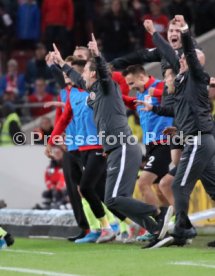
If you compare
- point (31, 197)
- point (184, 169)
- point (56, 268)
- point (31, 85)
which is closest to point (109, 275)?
point (56, 268)

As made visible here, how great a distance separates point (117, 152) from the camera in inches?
485

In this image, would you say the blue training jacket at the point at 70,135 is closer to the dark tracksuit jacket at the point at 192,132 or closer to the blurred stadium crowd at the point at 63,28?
the dark tracksuit jacket at the point at 192,132

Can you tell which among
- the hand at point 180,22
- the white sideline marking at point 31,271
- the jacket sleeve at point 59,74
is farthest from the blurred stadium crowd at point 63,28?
the white sideline marking at point 31,271

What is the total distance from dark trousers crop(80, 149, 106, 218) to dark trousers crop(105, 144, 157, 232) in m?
1.13

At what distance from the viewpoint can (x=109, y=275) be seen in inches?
386

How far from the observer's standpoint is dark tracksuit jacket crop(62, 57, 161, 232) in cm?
1209

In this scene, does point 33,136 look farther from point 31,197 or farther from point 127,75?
point 127,75

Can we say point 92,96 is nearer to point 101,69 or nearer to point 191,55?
point 101,69

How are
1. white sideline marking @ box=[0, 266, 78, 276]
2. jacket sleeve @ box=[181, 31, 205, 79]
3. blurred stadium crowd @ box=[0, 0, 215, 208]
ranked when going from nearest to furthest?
white sideline marking @ box=[0, 266, 78, 276] < jacket sleeve @ box=[181, 31, 205, 79] < blurred stadium crowd @ box=[0, 0, 215, 208]

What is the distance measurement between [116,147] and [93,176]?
127cm

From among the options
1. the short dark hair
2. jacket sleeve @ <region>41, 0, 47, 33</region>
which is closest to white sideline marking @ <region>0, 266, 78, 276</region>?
the short dark hair

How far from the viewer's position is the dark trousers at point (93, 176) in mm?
13492

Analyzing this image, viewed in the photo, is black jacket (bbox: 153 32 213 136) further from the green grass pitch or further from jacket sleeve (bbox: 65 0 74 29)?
jacket sleeve (bbox: 65 0 74 29)

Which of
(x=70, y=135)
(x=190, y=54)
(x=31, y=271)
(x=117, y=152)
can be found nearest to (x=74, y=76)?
(x=117, y=152)
